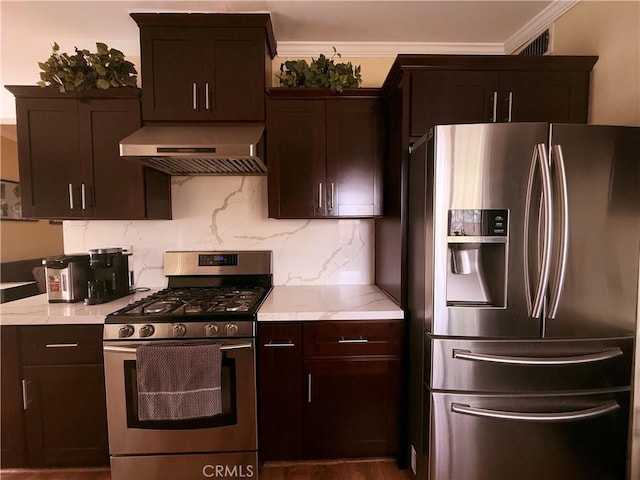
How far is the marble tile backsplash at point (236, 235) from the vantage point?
233cm

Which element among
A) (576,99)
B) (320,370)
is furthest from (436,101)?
(320,370)

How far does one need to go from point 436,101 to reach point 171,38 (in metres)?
1.63

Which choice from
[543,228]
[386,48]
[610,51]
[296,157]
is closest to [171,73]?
[296,157]

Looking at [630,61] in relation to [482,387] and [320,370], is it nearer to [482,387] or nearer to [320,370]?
[482,387]

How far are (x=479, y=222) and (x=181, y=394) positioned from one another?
5.50ft

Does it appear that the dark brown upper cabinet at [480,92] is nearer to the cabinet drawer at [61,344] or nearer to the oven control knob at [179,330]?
the oven control knob at [179,330]

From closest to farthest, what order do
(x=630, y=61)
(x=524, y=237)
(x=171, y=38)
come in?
(x=524, y=237), (x=630, y=61), (x=171, y=38)

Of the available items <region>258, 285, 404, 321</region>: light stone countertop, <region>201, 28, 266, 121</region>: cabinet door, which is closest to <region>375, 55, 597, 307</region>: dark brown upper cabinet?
<region>258, 285, 404, 321</region>: light stone countertop

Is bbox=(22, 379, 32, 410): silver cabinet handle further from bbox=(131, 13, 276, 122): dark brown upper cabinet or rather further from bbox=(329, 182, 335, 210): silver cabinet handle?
bbox=(329, 182, 335, 210): silver cabinet handle

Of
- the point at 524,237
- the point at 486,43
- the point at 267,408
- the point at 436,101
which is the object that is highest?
the point at 486,43

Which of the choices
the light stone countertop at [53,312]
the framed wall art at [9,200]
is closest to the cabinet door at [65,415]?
the light stone countertop at [53,312]

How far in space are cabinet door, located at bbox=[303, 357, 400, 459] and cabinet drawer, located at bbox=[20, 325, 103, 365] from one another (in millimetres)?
1165

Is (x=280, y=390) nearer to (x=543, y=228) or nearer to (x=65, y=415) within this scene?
(x=65, y=415)

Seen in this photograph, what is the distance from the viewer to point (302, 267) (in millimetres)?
2389
